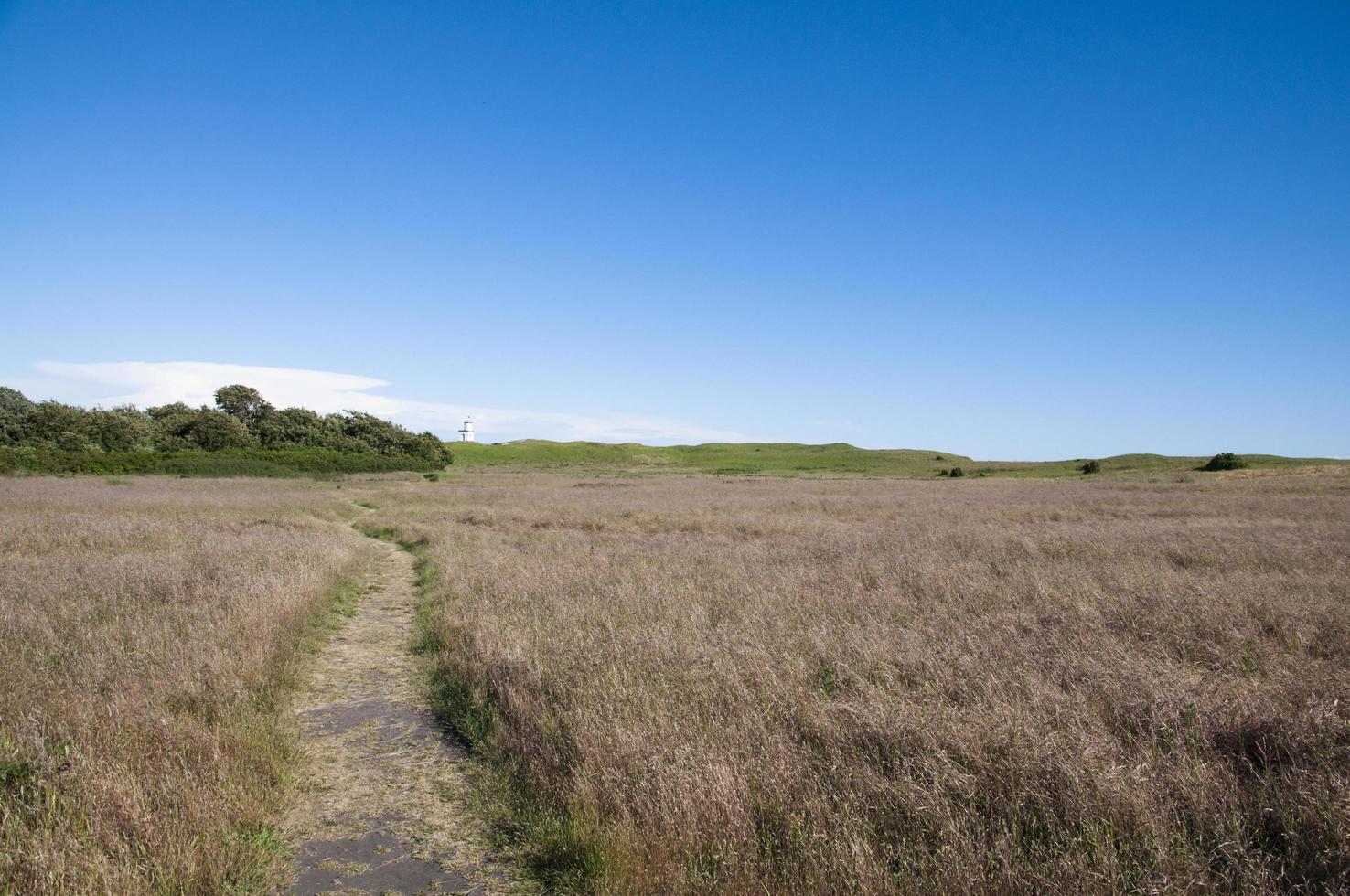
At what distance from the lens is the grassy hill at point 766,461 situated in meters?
80.2

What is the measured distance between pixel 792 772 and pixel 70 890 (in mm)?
4141

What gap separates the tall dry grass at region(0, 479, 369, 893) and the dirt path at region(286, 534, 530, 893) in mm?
319

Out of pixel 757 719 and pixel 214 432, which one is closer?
pixel 757 719

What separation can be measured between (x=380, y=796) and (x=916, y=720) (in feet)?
14.0

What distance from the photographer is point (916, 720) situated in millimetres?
5121

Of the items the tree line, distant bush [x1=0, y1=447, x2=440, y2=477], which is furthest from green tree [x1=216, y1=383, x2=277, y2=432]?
distant bush [x1=0, y1=447, x2=440, y2=477]

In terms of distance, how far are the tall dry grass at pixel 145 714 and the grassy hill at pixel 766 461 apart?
247 feet

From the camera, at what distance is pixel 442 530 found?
2069 cm

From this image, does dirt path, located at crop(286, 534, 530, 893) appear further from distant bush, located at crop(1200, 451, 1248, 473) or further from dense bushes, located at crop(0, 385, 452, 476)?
distant bush, located at crop(1200, 451, 1248, 473)

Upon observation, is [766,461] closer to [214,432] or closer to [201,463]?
[214,432]

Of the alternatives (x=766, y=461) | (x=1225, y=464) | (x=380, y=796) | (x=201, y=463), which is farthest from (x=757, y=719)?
(x=766, y=461)

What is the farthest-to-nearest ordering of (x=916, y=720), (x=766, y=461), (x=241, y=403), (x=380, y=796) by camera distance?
(x=766, y=461) → (x=241, y=403) → (x=380, y=796) → (x=916, y=720)

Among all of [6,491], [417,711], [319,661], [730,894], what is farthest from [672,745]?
[6,491]

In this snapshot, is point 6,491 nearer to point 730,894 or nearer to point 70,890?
point 70,890
